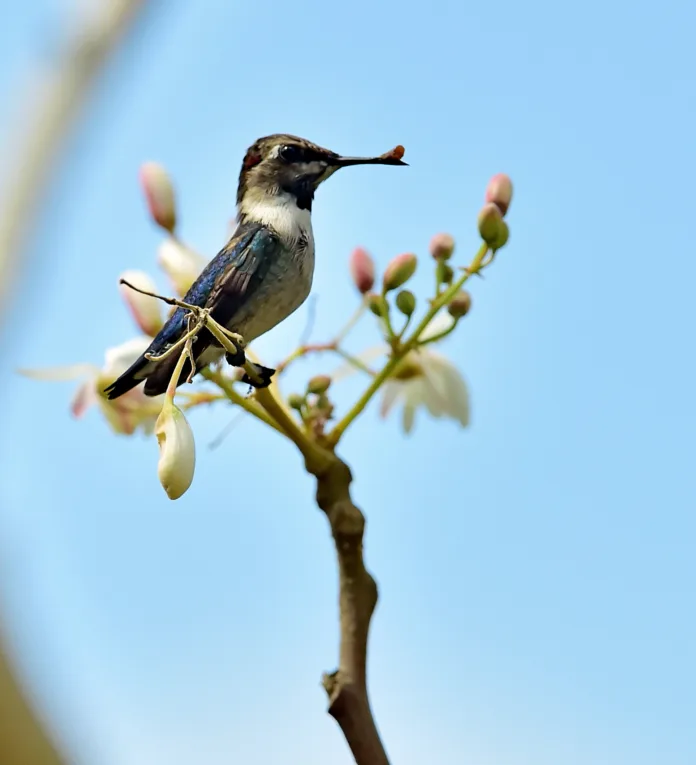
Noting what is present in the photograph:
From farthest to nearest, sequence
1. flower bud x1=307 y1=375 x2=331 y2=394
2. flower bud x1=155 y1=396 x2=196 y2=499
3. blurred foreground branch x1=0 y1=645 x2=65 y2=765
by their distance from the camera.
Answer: flower bud x1=307 y1=375 x2=331 y2=394 < flower bud x1=155 y1=396 x2=196 y2=499 < blurred foreground branch x1=0 y1=645 x2=65 y2=765

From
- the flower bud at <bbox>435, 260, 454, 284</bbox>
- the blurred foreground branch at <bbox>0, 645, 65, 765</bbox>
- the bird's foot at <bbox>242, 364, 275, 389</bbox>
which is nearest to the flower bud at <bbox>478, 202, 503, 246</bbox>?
the flower bud at <bbox>435, 260, 454, 284</bbox>

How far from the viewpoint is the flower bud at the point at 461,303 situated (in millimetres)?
2258

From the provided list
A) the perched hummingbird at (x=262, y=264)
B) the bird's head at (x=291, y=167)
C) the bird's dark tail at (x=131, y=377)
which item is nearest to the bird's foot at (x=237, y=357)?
the perched hummingbird at (x=262, y=264)

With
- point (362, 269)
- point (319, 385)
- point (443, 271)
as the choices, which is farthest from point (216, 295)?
point (362, 269)

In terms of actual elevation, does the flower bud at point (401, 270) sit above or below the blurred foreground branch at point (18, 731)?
above

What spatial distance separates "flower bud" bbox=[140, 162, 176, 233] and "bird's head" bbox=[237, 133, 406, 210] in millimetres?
480

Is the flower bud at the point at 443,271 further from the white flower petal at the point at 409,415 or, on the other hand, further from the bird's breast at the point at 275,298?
the white flower petal at the point at 409,415

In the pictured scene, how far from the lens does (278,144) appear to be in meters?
1.73

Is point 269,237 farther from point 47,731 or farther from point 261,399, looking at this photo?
point 47,731

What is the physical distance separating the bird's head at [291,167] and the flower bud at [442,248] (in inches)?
21.5

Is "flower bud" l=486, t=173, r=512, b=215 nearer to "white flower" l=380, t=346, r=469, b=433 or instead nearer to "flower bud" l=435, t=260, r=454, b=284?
"flower bud" l=435, t=260, r=454, b=284

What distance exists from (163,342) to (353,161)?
0.38m

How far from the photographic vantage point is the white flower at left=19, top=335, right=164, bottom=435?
2.36 m

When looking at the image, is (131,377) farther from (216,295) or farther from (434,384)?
(434,384)
